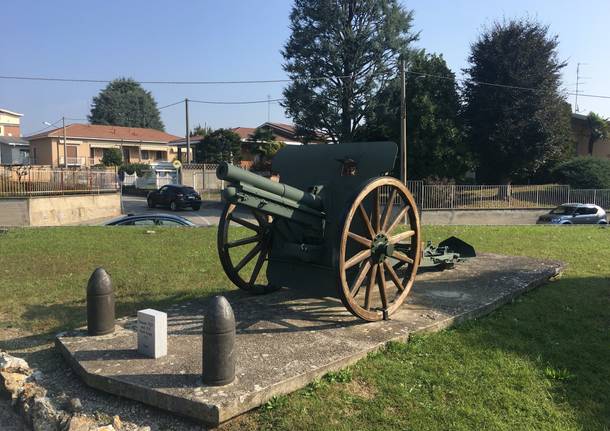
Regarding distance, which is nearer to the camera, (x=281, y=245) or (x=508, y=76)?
(x=281, y=245)

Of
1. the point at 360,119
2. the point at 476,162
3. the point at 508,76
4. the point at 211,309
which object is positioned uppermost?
the point at 508,76

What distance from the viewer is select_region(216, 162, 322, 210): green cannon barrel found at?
15.6ft

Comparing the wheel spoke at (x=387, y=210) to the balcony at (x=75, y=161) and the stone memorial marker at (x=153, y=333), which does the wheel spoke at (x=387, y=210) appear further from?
the balcony at (x=75, y=161)

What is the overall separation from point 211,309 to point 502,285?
4.75 metres

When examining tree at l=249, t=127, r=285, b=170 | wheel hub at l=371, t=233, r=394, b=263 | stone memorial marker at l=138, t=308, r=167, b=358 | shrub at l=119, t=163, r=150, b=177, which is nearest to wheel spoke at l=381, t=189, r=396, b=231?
wheel hub at l=371, t=233, r=394, b=263

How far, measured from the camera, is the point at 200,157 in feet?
154

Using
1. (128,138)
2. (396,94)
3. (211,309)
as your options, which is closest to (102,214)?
(396,94)

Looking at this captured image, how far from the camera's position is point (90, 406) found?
4.02 meters

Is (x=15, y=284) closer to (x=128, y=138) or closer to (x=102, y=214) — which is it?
(x=102, y=214)

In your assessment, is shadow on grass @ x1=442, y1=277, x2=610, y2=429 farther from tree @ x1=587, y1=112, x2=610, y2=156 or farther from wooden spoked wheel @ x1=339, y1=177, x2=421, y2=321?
tree @ x1=587, y1=112, x2=610, y2=156

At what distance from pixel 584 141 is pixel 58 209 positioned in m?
38.3

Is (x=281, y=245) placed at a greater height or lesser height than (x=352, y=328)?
greater

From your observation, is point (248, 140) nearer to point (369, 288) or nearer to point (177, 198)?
point (177, 198)

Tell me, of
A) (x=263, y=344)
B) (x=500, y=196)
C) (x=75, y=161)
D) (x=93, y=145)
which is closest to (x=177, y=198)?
(x=500, y=196)
